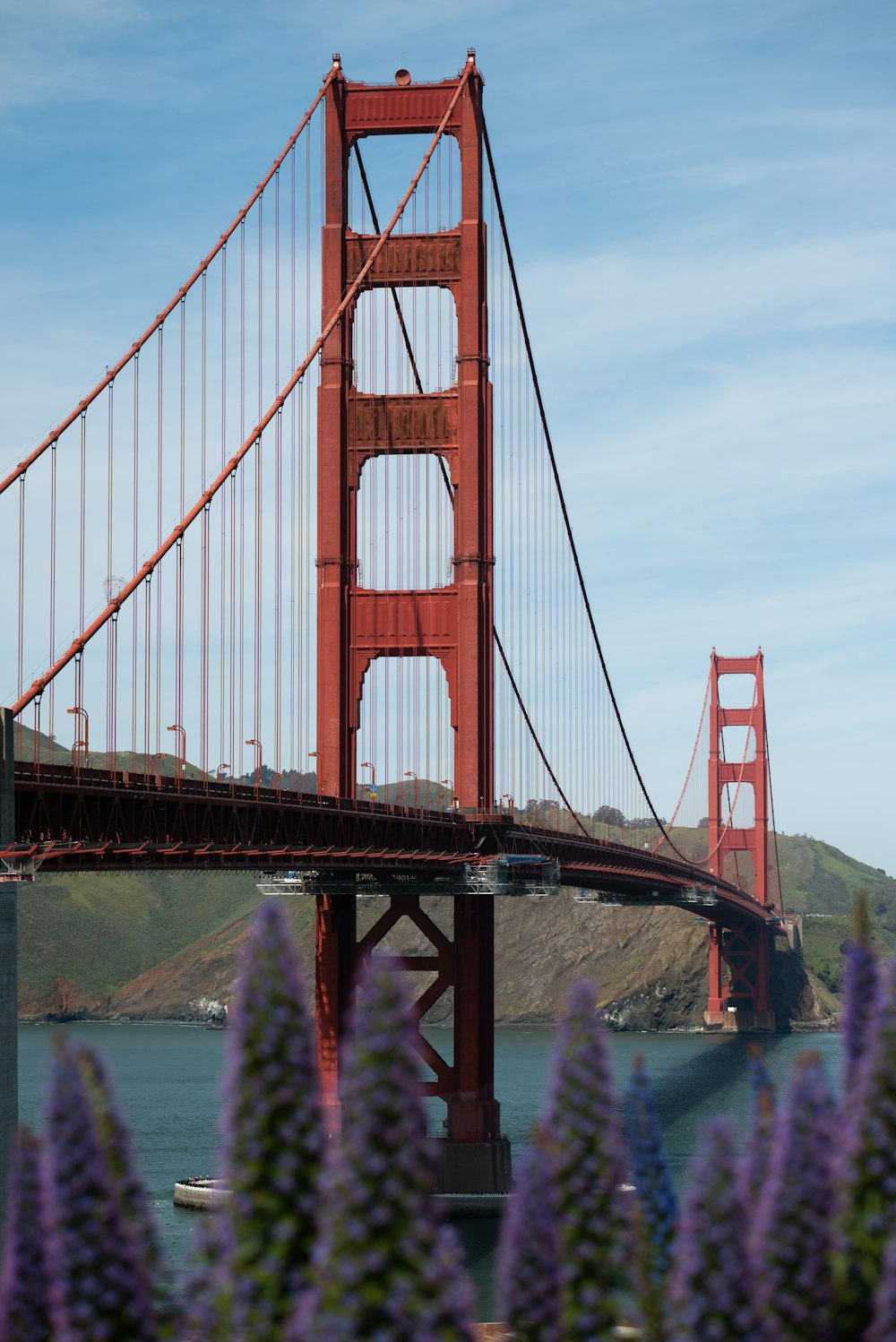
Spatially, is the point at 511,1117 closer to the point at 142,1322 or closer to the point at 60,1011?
the point at 142,1322

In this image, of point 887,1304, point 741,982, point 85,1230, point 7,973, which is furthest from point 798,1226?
point 741,982

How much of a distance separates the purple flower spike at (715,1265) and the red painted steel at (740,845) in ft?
472

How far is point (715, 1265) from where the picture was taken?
510 inches

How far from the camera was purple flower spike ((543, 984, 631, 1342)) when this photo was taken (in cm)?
1373

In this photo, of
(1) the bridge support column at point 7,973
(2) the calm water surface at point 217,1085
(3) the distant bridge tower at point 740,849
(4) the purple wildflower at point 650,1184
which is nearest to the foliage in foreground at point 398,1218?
(4) the purple wildflower at point 650,1184

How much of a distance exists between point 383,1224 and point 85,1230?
2.06 meters

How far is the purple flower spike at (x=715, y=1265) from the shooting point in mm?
12867

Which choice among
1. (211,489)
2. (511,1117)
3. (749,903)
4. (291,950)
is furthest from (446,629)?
(749,903)

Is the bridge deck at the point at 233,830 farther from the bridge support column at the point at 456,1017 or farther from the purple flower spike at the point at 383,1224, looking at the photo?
the purple flower spike at the point at 383,1224

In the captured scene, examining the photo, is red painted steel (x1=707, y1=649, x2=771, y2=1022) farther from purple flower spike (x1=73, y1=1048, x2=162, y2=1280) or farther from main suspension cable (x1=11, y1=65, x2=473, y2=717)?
purple flower spike (x1=73, y1=1048, x2=162, y2=1280)

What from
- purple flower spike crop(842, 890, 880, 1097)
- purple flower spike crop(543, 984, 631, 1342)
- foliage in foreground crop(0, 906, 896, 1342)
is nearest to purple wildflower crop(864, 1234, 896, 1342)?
foliage in foreground crop(0, 906, 896, 1342)

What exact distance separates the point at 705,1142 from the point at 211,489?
4143 cm

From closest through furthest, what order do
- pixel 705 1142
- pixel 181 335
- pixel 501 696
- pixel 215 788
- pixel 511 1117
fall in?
pixel 705 1142 → pixel 215 788 → pixel 181 335 → pixel 501 696 → pixel 511 1117

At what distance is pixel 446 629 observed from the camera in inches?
2467
